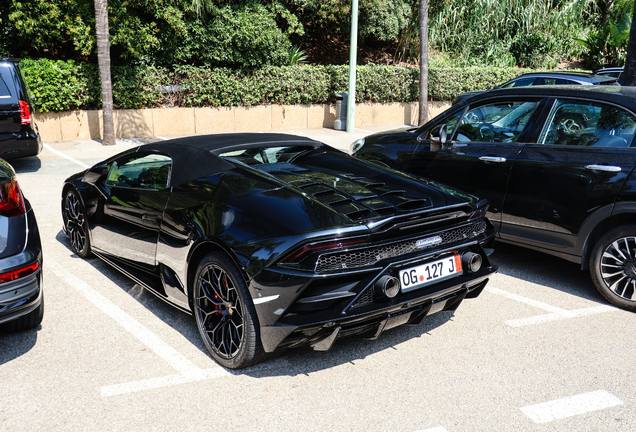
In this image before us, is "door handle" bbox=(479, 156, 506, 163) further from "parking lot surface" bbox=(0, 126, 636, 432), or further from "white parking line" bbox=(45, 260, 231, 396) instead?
"white parking line" bbox=(45, 260, 231, 396)

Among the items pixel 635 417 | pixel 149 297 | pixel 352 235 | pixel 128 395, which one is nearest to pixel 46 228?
pixel 149 297

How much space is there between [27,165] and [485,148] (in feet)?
26.8

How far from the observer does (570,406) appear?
126 inches

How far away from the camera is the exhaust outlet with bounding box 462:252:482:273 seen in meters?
3.67

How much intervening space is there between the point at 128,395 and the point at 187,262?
0.85m

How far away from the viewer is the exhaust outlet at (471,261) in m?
3.67

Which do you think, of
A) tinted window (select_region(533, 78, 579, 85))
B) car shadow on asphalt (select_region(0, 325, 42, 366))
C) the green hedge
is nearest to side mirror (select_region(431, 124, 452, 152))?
car shadow on asphalt (select_region(0, 325, 42, 366))

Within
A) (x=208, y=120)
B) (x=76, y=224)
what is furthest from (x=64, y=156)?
(x=76, y=224)

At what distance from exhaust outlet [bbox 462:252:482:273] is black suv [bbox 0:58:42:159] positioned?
7.67 metres

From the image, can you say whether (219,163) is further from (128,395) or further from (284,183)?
(128,395)

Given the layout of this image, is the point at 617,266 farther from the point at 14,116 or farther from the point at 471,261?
the point at 14,116

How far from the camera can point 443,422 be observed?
9.87ft

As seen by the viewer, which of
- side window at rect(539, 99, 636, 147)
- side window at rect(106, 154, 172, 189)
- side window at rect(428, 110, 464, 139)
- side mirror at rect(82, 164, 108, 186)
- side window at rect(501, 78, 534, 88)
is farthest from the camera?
side window at rect(501, 78, 534, 88)

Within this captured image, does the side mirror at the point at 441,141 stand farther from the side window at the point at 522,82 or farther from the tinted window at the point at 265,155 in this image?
the side window at the point at 522,82
